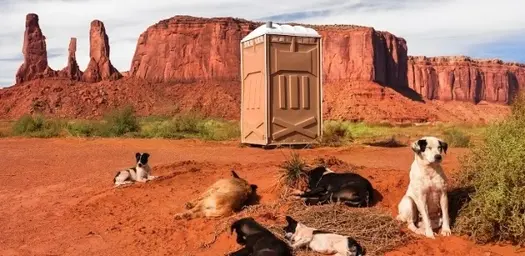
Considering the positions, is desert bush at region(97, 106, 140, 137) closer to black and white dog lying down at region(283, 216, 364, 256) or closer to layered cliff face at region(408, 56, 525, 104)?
black and white dog lying down at region(283, 216, 364, 256)

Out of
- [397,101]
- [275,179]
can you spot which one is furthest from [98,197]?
[397,101]

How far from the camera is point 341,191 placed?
8.10m

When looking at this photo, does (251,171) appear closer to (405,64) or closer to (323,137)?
(323,137)

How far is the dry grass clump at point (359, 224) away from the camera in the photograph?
22.2 ft

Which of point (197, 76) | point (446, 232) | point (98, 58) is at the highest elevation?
point (98, 58)

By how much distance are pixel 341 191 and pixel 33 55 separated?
9357cm

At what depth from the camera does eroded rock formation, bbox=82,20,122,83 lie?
91750mm

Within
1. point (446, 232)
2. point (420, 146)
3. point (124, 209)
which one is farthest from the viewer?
point (124, 209)

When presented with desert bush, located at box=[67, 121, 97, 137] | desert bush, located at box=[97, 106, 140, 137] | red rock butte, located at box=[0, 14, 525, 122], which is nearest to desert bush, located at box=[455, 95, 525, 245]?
desert bush, located at box=[97, 106, 140, 137]

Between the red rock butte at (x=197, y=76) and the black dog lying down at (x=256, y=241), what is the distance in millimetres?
70641

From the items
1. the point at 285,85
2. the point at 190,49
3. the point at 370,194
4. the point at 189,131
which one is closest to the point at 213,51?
the point at 190,49

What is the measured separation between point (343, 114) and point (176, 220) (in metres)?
73.4

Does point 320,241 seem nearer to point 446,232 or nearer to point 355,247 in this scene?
point 355,247

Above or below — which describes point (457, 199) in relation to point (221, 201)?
above
